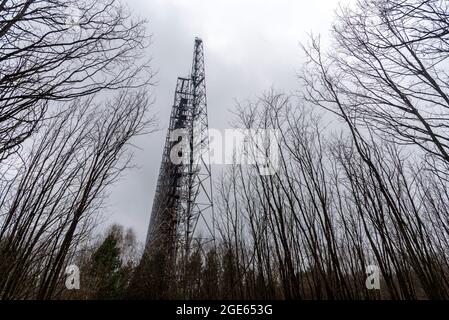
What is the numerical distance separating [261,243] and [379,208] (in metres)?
1.68

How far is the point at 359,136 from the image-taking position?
10.1 feet

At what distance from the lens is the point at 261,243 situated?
3.88 m

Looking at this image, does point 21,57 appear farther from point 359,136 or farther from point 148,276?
point 148,276

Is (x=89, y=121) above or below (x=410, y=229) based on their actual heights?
above

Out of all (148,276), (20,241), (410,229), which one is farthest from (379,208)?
(148,276)

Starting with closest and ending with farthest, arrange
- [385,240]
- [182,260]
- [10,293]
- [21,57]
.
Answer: [21,57] < [10,293] < [385,240] < [182,260]
